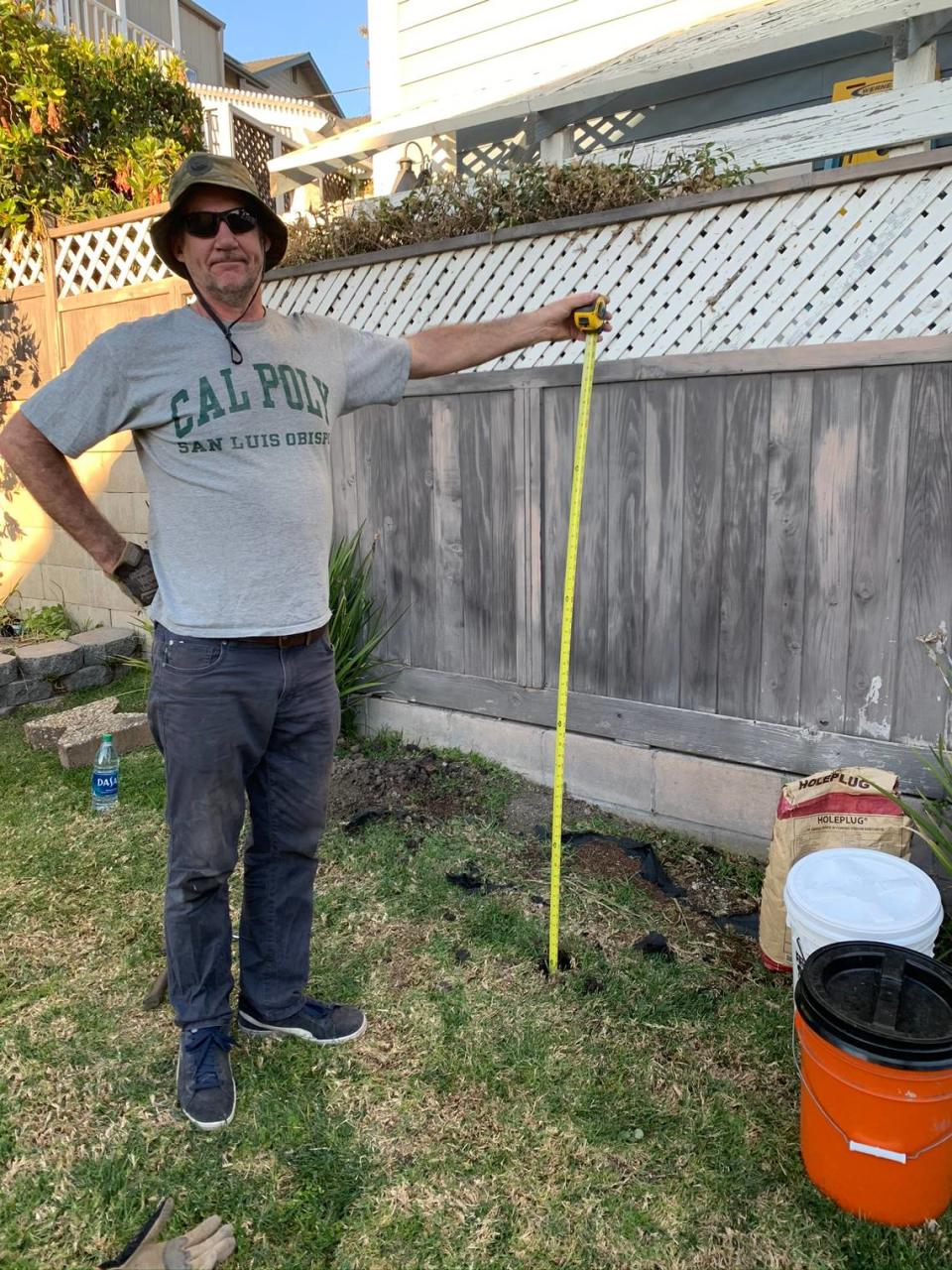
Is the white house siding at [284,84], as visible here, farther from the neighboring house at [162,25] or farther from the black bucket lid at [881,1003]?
the black bucket lid at [881,1003]

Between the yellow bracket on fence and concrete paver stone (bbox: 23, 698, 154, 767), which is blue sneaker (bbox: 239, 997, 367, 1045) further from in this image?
concrete paver stone (bbox: 23, 698, 154, 767)

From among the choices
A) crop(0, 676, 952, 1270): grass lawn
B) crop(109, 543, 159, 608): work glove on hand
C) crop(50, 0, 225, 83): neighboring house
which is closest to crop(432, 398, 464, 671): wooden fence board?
crop(0, 676, 952, 1270): grass lawn

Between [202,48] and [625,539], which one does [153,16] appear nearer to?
[202,48]

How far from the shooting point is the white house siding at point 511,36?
19.1 ft

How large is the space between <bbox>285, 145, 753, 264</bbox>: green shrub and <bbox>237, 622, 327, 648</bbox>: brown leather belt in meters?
2.48

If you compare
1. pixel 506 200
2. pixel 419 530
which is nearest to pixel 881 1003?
pixel 419 530

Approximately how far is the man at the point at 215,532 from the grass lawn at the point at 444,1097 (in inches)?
9.9

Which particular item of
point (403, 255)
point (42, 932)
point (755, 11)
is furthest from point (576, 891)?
point (755, 11)

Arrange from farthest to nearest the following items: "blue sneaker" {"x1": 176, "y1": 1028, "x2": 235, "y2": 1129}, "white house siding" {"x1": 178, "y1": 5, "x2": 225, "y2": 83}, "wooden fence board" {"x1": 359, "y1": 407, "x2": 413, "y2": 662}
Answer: "white house siding" {"x1": 178, "y1": 5, "x2": 225, "y2": 83}
"wooden fence board" {"x1": 359, "y1": 407, "x2": 413, "y2": 662}
"blue sneaker" {"x1": 176, "y1": 1028, "x2": 235, "y2": 1129}

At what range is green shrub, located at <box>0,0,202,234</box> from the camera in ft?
19.8

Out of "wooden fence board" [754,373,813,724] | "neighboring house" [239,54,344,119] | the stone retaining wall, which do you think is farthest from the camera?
"neighboring house" [239,54,344,119]

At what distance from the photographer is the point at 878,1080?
1.82 meters

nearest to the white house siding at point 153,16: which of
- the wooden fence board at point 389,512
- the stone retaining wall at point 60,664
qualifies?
the stone retaining wall at point 60,664

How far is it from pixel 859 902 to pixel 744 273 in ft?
7.69
